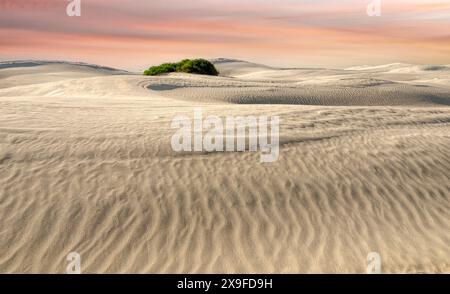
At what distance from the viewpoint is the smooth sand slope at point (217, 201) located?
577 cm

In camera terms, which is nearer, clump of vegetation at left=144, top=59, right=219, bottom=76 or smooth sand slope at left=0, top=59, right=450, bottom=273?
smooth sand slope at left=0, top=59, right=450, bottom=273

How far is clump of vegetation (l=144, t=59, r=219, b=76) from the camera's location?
39438mm

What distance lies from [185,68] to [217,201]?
33.7 m

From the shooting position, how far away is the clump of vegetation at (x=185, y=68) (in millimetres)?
39438

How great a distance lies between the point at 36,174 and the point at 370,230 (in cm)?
542

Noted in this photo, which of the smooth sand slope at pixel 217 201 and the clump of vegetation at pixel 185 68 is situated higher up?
the clump of vegetation at pixel 185 68

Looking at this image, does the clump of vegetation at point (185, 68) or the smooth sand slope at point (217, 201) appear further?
the clump of vegetation at point (185, 68)

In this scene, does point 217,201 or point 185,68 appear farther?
point 185,68

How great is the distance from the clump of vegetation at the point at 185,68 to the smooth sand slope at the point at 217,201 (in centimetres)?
2946

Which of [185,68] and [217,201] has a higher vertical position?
[185,68]

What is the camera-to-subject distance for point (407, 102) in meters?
22.0

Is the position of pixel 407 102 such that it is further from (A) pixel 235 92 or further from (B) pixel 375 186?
(B) pixel 375 186

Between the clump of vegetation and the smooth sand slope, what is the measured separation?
2946cm

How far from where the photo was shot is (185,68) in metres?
39.3
